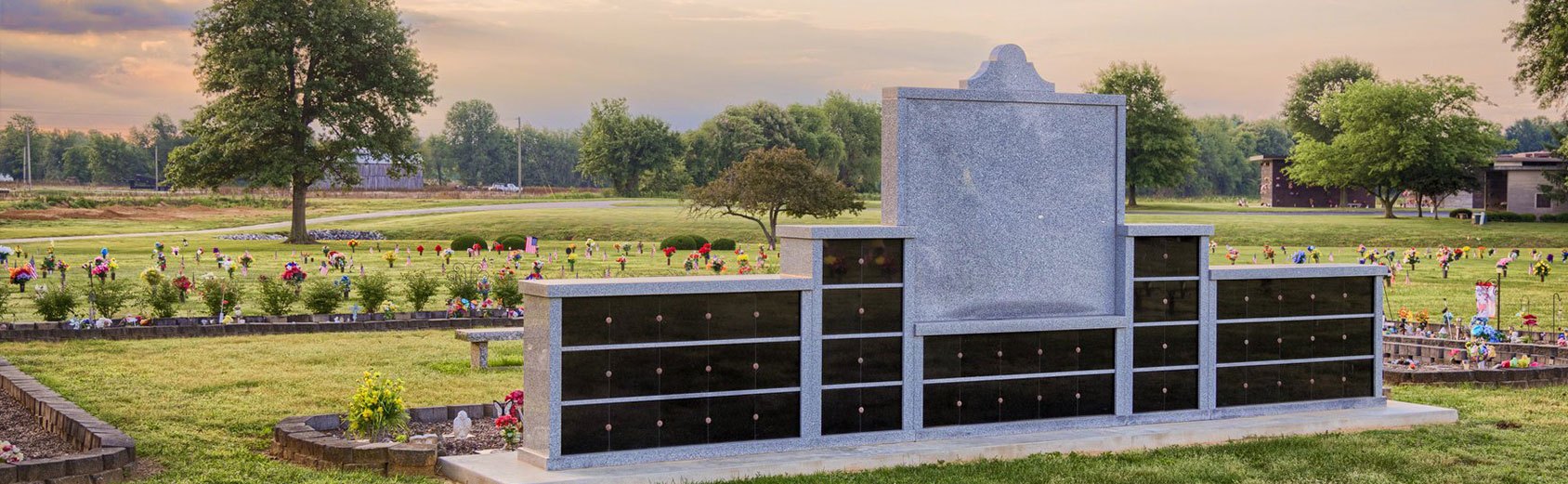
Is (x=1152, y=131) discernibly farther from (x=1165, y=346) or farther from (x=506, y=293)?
(x=1165, y=346)

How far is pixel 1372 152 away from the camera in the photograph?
251 ft

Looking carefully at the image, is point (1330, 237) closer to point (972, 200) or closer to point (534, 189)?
point (972, 200)

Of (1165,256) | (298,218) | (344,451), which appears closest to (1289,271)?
(1165,256)

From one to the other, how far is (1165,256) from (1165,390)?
1.23 m

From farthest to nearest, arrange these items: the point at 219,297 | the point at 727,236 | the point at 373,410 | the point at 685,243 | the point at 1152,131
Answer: the point at 1152,131 < the point at 727,236 < the point at 685,243 < the point at 219,297 < the point at 373,410

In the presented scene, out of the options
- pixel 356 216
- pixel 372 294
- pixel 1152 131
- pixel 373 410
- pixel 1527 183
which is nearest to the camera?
pixel 373 410

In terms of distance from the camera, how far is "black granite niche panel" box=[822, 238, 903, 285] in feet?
39.7

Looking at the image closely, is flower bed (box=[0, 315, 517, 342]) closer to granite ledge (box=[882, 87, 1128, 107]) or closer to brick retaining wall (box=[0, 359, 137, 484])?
brick retaining wall (box=[0, 359, 137, 484])

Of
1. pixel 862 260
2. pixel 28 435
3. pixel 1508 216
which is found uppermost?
pixel 1508 216

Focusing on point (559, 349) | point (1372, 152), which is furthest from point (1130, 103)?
point (559, 349)

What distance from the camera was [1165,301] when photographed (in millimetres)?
13508

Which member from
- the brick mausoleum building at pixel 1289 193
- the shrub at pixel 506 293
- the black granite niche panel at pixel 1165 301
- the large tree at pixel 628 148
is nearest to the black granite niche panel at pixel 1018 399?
the black granite niche panel at pixel 1165 301

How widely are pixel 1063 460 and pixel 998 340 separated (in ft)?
4.52

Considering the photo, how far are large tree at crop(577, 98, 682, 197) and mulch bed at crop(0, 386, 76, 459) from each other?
266ft
